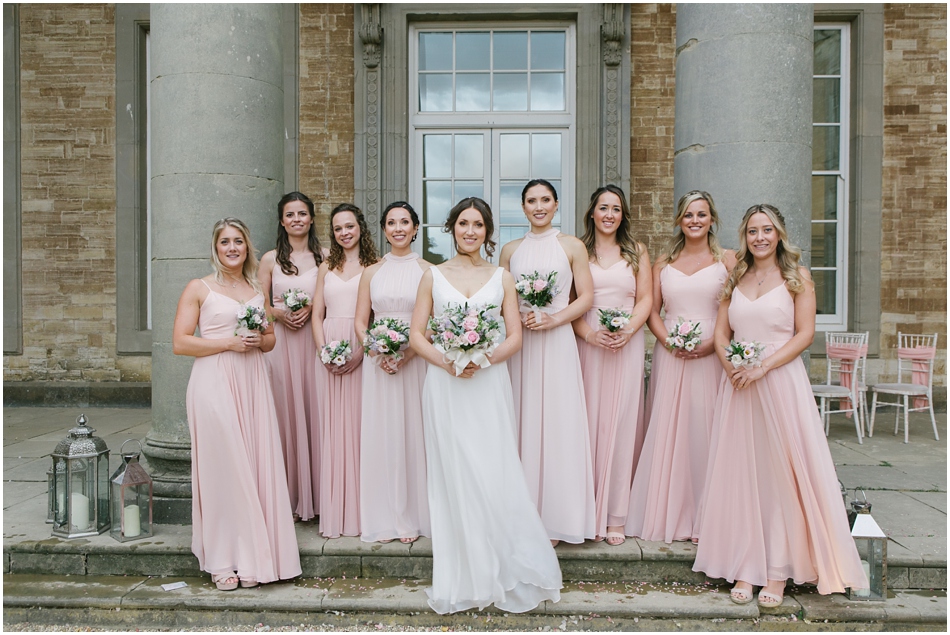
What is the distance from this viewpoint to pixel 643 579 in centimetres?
392

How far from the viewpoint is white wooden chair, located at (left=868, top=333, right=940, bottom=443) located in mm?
7343

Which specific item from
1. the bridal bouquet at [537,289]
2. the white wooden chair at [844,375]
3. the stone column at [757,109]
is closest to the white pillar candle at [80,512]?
the bridal bouquet at [537,289]

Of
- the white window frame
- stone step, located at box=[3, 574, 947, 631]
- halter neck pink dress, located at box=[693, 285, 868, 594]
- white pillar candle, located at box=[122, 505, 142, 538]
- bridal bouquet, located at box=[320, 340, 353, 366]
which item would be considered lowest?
stone step, located at box=[3, 574, 947, 631]

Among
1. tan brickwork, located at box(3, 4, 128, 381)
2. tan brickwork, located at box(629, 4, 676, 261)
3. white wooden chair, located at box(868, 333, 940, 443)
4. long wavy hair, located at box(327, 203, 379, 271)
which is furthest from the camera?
tan brickwork, located at box(3, 4, 128, 381)

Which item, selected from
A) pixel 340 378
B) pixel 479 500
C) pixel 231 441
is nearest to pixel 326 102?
pixel 340 378

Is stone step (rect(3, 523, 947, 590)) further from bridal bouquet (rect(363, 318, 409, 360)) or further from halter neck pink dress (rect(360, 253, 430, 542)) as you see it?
bridal bouquet (rect(363, 318, 409, 360))

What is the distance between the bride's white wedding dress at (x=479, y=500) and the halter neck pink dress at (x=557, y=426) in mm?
317

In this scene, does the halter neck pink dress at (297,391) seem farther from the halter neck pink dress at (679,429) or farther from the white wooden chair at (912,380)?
the white wooden chair at (912,380)

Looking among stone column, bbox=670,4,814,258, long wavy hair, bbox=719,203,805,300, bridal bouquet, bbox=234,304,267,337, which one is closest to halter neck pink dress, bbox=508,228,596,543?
long wavy hair, bbox=719,203,805,300

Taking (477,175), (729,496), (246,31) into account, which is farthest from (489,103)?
(729,496)

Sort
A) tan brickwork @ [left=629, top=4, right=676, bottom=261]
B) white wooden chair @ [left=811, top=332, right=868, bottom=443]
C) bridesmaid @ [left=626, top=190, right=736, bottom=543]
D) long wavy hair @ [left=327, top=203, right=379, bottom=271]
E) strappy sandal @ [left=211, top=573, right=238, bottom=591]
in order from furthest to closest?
1. tan brickwork @ [left=629, top=4, right=676, bottom=261]
2. white wooden chair @ [left=811, top=332, right=868, bottom=443]
3. long wavy hair @ [left=327, top=203, right=379, bottom=271]
4. bridesmaid @ [left=626, top=190, right=736, bottom=543]
5. strappy sandal @ [left=211, top=573, right=238, bottom=591]

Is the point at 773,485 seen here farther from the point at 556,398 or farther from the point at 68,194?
the point at 68,194

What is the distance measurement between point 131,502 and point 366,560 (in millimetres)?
1607

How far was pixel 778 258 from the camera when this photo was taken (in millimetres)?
3727
